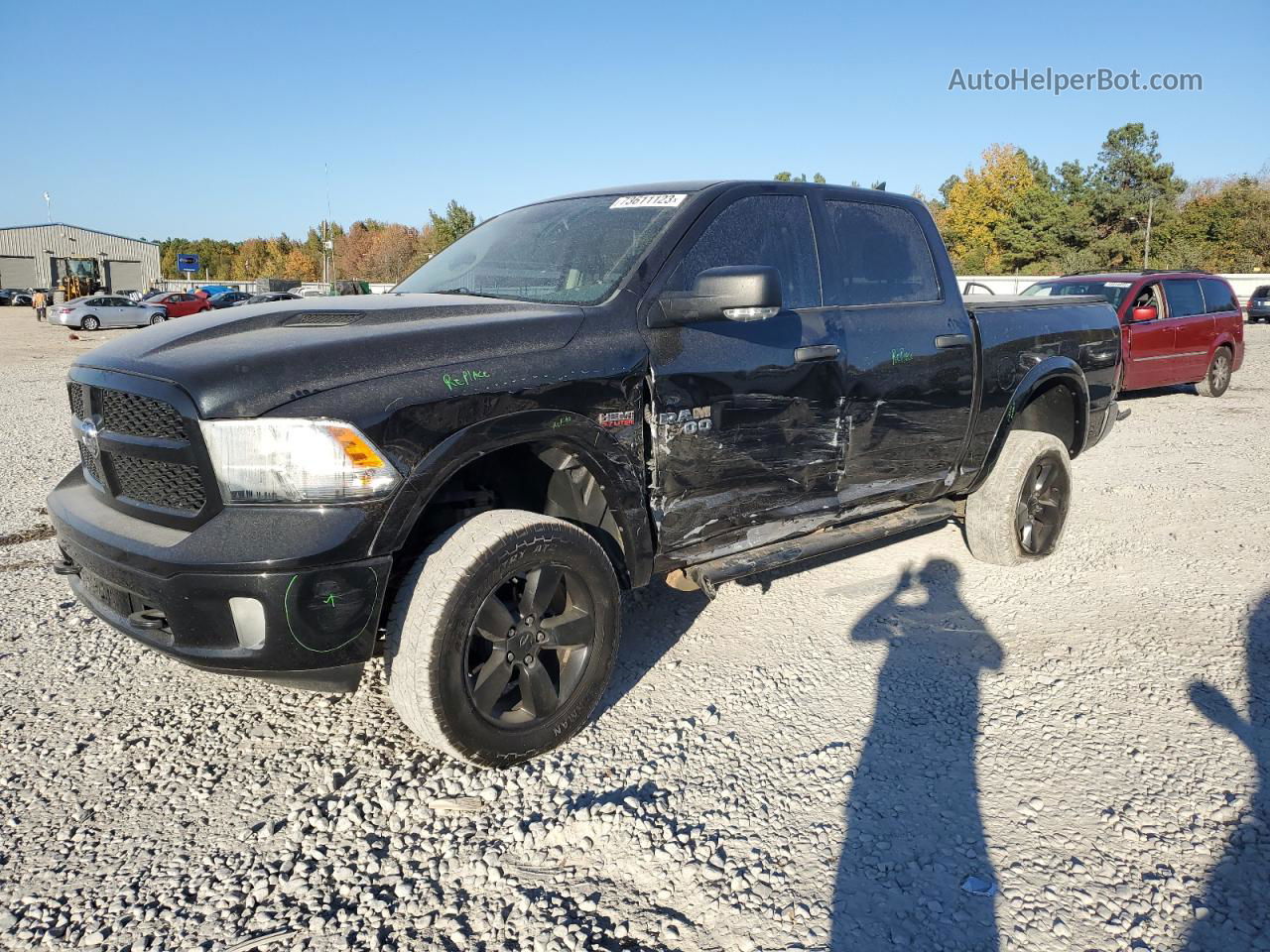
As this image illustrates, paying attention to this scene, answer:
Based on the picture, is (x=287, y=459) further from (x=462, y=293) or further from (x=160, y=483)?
(x=462, y=293)

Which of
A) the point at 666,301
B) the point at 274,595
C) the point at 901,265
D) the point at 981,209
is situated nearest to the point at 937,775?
the point at 666,301

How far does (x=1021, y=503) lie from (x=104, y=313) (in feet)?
120

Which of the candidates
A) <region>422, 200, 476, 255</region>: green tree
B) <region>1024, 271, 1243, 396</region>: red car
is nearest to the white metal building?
<region>422, 200, 476, 255</region>: green tree

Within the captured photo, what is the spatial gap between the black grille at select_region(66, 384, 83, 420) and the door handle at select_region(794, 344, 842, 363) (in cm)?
258

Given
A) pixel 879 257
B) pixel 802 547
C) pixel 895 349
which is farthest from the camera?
pixel 879 257

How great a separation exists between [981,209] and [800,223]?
222ft

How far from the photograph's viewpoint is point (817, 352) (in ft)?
11.9

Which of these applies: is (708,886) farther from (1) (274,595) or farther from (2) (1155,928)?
(1) (274,595)

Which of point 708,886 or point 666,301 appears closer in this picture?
point 708,886

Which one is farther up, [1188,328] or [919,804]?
[1188,328]

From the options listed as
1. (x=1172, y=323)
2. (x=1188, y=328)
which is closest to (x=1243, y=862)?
(x=1172, y=323)

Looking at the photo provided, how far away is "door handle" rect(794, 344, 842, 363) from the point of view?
3.56m

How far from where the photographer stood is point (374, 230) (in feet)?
279

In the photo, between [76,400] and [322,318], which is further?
[76,400]
